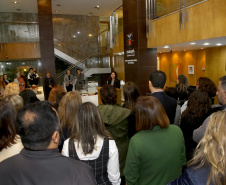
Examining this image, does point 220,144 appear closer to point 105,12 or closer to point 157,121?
point 157,121

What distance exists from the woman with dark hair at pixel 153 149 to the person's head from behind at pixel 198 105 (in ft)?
2.08

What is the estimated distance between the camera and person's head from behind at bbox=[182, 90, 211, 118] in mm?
2311

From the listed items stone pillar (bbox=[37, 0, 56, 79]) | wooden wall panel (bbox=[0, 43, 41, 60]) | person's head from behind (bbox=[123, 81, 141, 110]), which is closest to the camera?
person's head from behind (bbox=[123, 81, 141, 110])

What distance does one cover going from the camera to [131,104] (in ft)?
9.95

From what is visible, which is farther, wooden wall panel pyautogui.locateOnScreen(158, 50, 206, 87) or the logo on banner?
wooden wall panel pyautogui.locateOnScreen(158, 50, 206, 87)

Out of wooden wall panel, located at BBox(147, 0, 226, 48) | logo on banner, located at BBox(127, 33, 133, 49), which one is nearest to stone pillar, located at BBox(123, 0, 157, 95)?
logo on banner, located at BBox(127, 33, 133, 49)

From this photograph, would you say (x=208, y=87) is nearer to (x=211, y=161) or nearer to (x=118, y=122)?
(x=118, y=122)

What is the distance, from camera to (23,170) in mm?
1039

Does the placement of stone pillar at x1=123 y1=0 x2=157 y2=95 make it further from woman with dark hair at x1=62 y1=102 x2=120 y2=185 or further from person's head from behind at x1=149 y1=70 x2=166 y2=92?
woman with dark hair at x1=62 y1=102 x2=120 y2=185

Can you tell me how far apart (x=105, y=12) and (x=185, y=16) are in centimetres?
1015

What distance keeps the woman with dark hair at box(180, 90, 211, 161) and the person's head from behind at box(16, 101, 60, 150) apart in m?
1.66

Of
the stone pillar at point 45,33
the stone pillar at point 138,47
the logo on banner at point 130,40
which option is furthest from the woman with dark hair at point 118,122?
the stone pillar at point 45,33

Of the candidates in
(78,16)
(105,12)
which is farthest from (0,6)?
(105,12)

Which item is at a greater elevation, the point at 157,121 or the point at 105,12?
the point at 105,12
